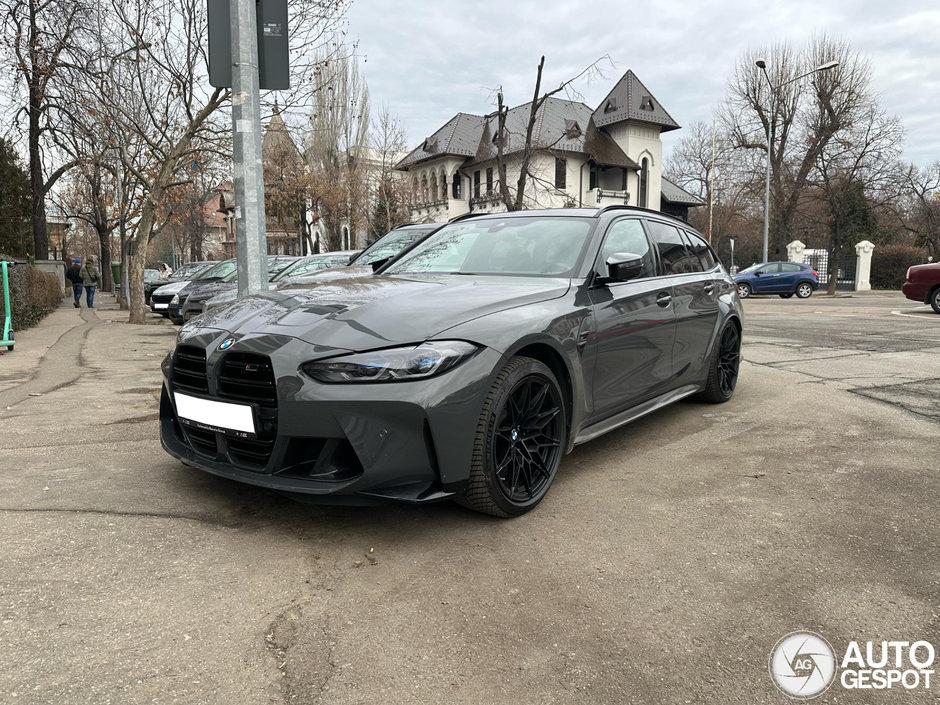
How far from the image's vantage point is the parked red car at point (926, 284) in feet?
50.2

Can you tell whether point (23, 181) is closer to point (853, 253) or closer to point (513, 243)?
point (513, 243)

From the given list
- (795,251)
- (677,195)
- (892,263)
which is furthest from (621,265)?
(677,195)

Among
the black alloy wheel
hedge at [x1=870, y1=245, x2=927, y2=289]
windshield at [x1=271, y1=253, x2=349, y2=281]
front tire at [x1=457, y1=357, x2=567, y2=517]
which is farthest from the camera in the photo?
hedge at [x1=870, y1=245, x2=927, y2=289]

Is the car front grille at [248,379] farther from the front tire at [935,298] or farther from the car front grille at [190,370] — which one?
the front tire at [935,298]

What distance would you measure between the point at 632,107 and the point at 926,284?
36423mm

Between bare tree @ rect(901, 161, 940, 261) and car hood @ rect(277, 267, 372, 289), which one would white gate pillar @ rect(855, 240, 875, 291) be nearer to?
bare tree @ rect(901, 161, 940, 261)

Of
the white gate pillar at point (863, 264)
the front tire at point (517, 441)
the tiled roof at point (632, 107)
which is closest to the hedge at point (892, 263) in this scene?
the white gate pillar at point (863, 264)

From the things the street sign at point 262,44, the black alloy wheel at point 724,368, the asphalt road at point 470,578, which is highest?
the street sign at point 262,44

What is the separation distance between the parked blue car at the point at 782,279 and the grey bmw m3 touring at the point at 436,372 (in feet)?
90.9

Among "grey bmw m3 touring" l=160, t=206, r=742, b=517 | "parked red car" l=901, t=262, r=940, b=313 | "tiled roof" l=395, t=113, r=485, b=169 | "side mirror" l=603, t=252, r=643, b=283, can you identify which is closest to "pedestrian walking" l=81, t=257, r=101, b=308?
"grey bmw m3 touring" l=160, t=206, r=742, b=517

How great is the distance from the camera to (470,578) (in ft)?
8.64

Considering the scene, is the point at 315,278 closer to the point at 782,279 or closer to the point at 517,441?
the point at 517,441

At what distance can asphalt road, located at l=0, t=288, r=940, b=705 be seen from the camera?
2.02 meters

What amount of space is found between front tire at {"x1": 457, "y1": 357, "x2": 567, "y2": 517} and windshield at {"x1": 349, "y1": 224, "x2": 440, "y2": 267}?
676 centimetres
